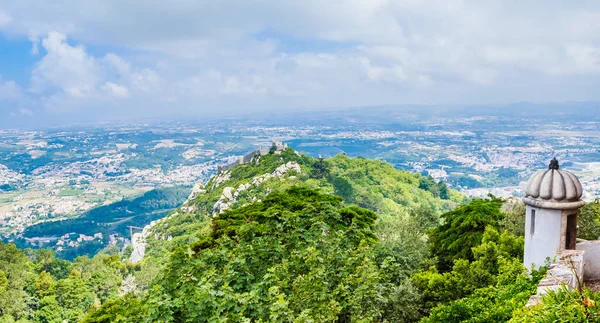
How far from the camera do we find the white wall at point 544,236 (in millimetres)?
10578

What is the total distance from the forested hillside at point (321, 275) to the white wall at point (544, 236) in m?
0.49

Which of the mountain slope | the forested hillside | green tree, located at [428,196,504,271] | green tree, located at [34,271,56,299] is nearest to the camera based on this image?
the forested hillside

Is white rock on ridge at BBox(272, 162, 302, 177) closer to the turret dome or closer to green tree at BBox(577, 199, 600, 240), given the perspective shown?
green tree at BBox(577, 199, 600, 240)

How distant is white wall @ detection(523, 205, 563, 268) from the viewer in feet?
34.7

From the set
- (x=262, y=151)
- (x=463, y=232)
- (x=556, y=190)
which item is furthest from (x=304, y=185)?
(x=556, y=190)

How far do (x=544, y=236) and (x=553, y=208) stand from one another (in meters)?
0.70

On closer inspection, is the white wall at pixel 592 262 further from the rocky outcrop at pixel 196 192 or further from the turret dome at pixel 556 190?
the rocky outcrop at pixel 196 192

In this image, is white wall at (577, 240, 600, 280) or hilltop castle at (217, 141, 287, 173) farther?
hilltop castle at (217, 141, 287, 173)

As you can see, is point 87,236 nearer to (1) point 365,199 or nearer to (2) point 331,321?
(1) point 365,199

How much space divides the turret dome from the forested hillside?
1.62 metres

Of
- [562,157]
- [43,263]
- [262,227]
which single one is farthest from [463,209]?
[562,157]

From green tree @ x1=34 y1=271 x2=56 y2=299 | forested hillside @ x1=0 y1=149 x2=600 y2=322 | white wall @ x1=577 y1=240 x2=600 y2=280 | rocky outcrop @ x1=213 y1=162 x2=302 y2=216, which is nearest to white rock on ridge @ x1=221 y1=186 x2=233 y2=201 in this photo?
rocky outcrop @ x1=213 y1=162 x2=302 y2=216

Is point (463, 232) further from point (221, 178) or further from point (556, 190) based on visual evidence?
point (221, 178)

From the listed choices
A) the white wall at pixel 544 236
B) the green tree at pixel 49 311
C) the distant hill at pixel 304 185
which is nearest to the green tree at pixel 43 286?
the green tree at pixel 49 311
